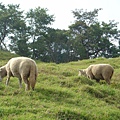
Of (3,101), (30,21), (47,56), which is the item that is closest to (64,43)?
(47,56)

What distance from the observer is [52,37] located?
4469cm

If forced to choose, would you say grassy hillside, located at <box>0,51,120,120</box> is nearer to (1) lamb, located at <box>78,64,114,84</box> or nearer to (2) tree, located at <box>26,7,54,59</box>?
(1) lamb, located at <box>78,64,114,84</box>

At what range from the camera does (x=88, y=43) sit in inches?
1748

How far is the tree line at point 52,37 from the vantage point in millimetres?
42156

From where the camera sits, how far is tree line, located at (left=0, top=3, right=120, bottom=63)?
4216cm

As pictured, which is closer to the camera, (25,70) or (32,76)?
(32,76)

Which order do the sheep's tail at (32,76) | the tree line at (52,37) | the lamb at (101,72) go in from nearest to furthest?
the sheep's tail at (32,76), the lamb at (101,72), the tree line at (52,37)

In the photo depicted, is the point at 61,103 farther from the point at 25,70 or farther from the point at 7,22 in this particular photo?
the point at 7,22

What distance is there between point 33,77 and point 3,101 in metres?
1.85

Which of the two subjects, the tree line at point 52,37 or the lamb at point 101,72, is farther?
the tree line at point 52,37

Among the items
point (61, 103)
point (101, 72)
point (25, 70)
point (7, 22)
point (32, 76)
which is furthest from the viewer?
point (7, 22)

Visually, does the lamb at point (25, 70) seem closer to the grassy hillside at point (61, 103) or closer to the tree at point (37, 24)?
the grassy hillside at point (61, 103)

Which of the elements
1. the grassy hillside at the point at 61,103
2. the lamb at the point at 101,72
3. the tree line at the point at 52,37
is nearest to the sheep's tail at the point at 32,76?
the grassy hillside at the point at 61,103

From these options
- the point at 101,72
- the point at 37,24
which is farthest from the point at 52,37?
the point at 101,72
